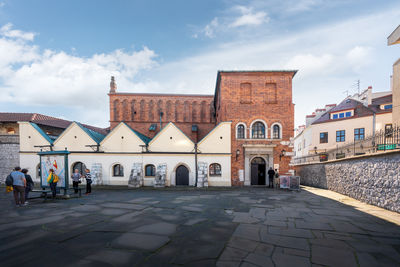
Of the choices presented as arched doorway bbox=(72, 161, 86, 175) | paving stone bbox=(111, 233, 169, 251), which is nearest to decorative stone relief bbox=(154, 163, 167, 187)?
arched doorway bbox=(72, 161, 86, 175)

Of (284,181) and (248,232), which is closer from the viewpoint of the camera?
(248,232)

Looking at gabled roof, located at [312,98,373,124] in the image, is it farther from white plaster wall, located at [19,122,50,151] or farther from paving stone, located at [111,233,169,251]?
white plaster wall, located at [19,122,50,151]

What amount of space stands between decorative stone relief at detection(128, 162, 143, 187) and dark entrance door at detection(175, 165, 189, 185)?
3294 millimetres

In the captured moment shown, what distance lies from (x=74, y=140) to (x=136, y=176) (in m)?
7.42

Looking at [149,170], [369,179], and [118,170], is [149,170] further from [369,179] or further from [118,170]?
[369,179]

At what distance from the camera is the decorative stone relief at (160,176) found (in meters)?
15.9

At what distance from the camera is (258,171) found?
17359 millimetres

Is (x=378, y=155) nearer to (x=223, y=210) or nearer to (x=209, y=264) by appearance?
(x=223, y=210)

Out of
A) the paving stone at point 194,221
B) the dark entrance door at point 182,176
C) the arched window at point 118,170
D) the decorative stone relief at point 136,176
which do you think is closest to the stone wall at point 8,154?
the arched window at point 118,170

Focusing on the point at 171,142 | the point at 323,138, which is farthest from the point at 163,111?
the point at 323,138

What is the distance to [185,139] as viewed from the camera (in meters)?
17.4

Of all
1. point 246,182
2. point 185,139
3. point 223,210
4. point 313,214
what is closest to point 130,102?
point 185,139

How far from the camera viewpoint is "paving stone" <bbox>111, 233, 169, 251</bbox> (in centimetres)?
452

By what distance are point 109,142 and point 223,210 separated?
13.8 meters
